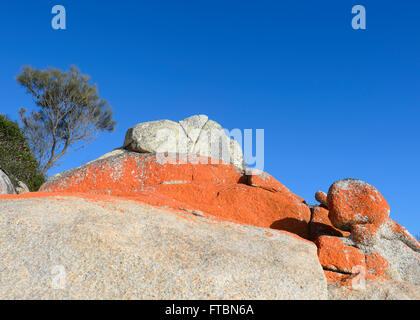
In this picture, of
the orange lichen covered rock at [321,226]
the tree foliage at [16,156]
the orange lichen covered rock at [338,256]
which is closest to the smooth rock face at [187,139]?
the orange lichen covered rock at [321,226]

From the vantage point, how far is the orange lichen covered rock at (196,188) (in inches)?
320

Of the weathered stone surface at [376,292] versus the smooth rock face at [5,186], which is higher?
the smooth rock face at [5,186]

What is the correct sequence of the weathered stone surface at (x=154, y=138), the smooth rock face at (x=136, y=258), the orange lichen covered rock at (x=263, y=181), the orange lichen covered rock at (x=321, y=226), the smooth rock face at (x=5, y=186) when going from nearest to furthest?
the smooth rock face at (x=136, y=258) → the orange lichen covered rock at (x=321, y=226) → the orange lichen covered rock at (x=263, y=181) → the smooth rock face at (x=5, y=186) → the weathered stone surface at (x=154, y=138)

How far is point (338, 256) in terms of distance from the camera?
21.3ft

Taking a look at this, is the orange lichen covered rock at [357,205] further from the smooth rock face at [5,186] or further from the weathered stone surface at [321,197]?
the smooth rock face at [5,186]

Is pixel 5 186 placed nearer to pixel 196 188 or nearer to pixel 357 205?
pixel 196 188

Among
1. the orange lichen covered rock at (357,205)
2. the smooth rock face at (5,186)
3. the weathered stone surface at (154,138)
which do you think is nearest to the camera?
the orange lichen covered rock at (357,205)

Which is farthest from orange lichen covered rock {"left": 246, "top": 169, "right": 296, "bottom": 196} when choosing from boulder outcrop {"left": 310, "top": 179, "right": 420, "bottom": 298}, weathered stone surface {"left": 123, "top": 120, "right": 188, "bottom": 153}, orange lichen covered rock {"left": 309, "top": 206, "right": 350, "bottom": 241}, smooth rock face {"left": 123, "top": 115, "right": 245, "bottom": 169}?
weathered stone surface {"left": 123, "top": 120, "right": 188, "bottom": 153}

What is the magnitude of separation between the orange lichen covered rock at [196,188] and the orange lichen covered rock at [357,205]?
1.06 m

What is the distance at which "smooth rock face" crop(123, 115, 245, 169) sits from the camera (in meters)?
10.7
